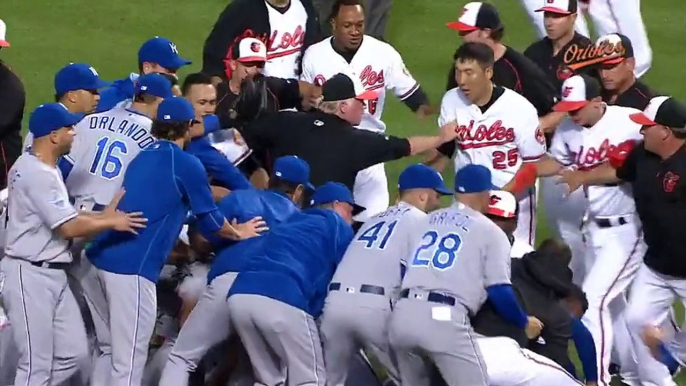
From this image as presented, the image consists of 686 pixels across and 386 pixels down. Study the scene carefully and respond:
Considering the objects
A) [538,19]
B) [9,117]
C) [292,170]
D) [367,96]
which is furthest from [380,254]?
[538,19]

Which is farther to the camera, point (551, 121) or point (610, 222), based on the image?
point (551, 121)

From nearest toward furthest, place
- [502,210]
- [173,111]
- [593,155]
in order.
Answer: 1. [173,111]
2. [502,210]
3. [593,155]

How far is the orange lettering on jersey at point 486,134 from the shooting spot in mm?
7676

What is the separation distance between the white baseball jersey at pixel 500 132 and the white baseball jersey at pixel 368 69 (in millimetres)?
608

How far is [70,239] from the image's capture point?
20.9ft

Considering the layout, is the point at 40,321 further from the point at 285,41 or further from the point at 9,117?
the point at 285,41

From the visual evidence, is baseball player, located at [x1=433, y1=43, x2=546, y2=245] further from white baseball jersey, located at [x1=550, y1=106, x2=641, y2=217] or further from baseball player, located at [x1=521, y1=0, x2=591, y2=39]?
baseball player, located at [x1=521, y1=0, x2=591, y2=39]

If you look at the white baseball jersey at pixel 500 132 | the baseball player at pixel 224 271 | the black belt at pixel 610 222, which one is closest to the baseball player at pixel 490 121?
the white baseball jersey at pixel 500 132

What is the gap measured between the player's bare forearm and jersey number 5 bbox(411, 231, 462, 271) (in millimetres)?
2075

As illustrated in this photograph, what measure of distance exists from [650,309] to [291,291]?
217 cm

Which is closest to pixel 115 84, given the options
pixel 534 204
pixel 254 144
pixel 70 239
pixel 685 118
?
pixel 254 144

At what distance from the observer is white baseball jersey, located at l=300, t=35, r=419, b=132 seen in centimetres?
820

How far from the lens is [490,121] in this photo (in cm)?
768

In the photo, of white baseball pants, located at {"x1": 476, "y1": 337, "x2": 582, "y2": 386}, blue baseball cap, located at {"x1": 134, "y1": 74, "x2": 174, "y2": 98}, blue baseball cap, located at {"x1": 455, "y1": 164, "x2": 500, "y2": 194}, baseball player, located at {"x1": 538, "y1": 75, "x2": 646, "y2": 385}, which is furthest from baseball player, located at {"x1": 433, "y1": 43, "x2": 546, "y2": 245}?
blue baseball cap, located at {"x1": 134, "y1": 74, "x2": 174, "y2": 98}
